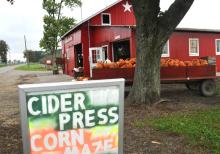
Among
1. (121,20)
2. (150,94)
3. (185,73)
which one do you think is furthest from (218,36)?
(150,94)

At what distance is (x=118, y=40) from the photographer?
22.3 meters

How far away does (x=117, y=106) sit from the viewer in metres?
3.25

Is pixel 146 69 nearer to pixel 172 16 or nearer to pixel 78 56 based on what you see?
pixel 172 16

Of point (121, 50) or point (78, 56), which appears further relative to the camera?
point (78, 56)

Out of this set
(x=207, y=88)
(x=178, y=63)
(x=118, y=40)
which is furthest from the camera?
(x=118, y=40)

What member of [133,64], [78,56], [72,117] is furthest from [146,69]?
[78,56]

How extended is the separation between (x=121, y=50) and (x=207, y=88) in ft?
37.1

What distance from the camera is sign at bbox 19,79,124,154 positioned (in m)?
2.95

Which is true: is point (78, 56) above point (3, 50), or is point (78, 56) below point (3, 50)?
below

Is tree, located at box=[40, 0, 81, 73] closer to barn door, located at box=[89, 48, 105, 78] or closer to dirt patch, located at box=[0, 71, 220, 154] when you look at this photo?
barn door, located at box=[89, 48, 105, 78]

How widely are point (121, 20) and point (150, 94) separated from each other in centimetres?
2002

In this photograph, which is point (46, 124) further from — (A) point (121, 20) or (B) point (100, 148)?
(A) point (121, 20)

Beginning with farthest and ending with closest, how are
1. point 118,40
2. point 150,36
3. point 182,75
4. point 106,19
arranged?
point 106,19 < point 118,40 < point 182,75 < point 150,36

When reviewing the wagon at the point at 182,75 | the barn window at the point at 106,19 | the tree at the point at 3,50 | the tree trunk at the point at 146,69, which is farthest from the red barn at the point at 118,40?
the tree at the point at 3,50
